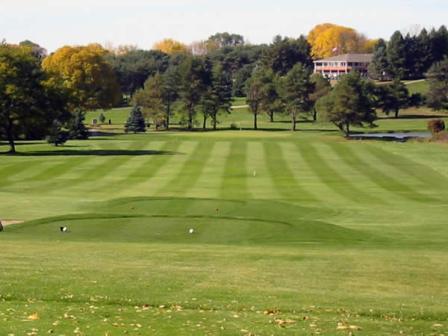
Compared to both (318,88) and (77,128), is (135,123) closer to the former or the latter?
(77,128)

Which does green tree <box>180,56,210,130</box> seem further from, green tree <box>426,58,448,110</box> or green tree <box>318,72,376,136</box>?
green tree <box>426,58,448,110</box>

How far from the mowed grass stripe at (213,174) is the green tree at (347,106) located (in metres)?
30.9

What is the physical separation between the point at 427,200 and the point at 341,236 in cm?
2059

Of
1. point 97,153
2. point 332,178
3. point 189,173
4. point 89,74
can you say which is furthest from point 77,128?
point 332,178

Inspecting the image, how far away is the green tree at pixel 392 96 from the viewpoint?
151 meters

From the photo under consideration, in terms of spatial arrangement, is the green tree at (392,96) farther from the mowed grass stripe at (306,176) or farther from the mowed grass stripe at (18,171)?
the mowed grass stripe at (18,171)

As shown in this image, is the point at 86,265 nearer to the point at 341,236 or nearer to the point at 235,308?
the point at 235,308

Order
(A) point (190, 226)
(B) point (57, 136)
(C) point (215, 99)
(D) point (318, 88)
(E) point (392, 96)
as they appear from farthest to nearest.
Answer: (D) point (318, 88) < (E) point (392, 96) < (C) point (215, 99) < (B) point (57, 136) < (A) point (190, 226)

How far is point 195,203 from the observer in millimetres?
43406

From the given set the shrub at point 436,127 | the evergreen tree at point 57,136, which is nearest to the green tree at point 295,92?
the shrub at point 436,127

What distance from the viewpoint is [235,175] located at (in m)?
67.5

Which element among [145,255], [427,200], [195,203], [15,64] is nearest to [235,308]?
[145,255]

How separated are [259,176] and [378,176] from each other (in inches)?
358

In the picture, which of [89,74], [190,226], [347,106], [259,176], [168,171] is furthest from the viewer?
[89,74]
